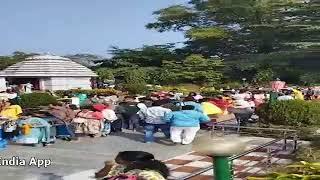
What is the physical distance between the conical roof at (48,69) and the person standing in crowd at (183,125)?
66.9 feet

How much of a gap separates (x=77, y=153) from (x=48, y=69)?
21.1m

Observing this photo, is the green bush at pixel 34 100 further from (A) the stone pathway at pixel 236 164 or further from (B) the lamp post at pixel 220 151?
(B) the lamp post at pixel 220 151

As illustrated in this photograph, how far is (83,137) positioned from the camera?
11719mm

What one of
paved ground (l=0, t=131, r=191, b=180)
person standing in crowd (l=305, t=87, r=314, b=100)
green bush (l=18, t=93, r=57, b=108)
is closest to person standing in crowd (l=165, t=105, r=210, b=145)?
paved ground (l=0, t=131, r=191, b=180)

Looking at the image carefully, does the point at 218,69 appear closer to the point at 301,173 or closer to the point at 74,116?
the point at 74,116

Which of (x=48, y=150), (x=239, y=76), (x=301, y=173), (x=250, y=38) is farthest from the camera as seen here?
(x=250, y=38)

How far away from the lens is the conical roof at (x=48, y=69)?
3008 centimetres

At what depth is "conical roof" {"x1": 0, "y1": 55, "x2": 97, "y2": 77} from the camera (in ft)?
98.7

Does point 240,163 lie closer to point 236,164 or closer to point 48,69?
point 236,164

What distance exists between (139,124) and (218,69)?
24.9 m

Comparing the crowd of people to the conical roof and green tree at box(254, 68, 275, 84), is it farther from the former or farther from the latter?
green tree at box(254, 68, 275, 84)

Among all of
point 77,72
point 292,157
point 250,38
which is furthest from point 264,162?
point 250,38

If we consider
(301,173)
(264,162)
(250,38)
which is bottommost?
(264,162)

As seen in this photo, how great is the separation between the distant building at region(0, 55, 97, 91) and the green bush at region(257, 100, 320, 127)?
2046 centimetres
